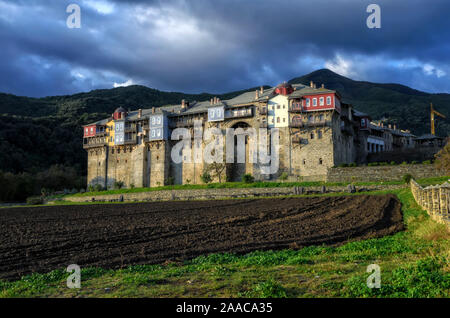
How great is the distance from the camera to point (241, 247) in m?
15.2

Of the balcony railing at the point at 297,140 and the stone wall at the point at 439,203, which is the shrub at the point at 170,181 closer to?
the balcony railing at the point at 297,140

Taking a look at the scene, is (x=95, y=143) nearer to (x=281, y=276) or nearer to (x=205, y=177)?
(x=205, y=177)

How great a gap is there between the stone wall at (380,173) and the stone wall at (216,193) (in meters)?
4.32

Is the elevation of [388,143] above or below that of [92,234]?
above

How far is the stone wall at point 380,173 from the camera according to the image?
47656mm

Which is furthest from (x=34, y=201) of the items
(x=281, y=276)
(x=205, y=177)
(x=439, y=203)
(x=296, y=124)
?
(x=281, y=276)

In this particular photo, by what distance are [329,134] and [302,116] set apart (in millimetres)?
5310

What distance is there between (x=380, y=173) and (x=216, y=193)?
22234mm

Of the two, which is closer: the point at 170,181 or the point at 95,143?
the point at 170,181

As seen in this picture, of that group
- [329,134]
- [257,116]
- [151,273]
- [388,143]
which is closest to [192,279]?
[151,273]

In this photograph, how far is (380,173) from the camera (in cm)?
4994

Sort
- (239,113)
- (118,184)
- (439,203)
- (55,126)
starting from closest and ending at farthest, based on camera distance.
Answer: (439,203), (239,113), (118,184), (55,126)

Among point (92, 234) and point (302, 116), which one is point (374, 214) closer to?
point (92, 234)
